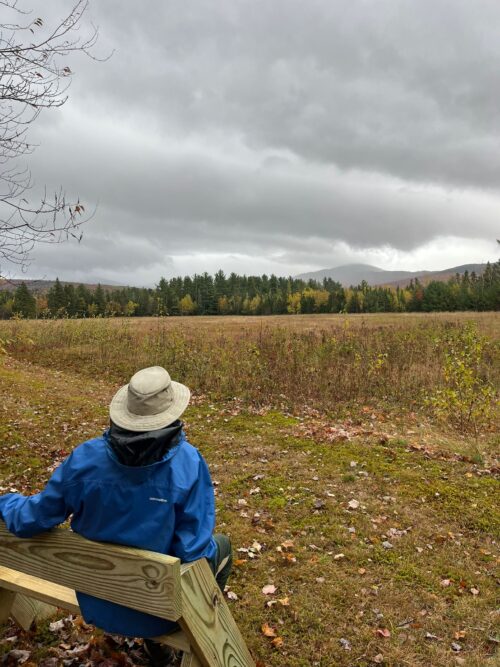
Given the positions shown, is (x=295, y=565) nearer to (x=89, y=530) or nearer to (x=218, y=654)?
(x=218, y=654)

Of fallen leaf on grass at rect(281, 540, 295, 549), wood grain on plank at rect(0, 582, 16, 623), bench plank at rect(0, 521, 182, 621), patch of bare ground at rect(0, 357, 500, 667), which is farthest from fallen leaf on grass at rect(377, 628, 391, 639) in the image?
wood grain on plank at rect(0, 582, 16, 623)

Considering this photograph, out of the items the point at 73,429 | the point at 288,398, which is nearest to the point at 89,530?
the point at 73,429

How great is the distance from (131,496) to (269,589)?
2.87m

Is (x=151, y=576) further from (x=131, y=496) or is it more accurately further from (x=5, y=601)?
(x=5, y=601)

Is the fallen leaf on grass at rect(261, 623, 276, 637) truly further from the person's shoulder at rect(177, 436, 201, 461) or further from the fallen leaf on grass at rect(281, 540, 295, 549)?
the person's shoulder at rect(177, 436, 201, 461)

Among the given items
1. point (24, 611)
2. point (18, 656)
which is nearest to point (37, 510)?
point (24, 611)

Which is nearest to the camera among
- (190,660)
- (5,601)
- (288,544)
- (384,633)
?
(190,660)

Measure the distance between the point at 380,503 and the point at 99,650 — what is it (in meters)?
4.14

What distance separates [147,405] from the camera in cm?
238

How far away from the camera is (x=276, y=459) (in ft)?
25.8

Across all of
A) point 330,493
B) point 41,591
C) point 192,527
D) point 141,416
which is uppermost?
Answer: point 141,416

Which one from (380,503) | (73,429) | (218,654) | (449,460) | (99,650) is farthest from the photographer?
(73,429)

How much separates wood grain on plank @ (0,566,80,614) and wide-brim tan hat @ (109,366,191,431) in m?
1.38

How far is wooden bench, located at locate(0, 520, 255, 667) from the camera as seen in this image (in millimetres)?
1881
